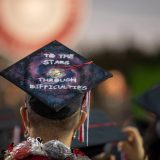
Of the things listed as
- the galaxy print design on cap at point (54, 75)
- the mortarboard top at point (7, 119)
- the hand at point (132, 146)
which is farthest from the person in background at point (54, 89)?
the mortarboard top at point (7, 119)

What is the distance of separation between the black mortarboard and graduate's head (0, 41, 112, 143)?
51.3 inches

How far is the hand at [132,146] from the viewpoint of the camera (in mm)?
6148

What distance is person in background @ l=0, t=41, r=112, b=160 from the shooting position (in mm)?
4301

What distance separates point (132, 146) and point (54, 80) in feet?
6.51

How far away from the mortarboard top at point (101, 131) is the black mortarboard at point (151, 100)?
0.28 meters

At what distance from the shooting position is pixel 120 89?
9266 millimetres

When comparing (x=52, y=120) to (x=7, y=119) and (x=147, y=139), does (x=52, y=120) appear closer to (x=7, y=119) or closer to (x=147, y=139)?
(x=147, y=139)

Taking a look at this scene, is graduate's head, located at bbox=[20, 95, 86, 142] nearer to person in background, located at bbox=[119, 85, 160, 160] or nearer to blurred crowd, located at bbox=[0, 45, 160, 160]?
blurred crowd, located at bbox=[0, 45, 160, 160]

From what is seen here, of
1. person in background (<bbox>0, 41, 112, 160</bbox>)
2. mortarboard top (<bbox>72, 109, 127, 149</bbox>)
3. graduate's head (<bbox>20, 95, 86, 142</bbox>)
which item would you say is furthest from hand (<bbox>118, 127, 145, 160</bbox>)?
graduate's head (<bbox>20, 95, 86, 142</bbox>)

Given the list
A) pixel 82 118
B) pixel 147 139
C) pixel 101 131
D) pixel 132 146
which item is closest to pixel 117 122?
pixel 132 146

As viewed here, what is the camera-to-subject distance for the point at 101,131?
601 cm

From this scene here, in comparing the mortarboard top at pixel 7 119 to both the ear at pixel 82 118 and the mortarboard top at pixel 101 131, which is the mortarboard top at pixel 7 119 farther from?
the ear at pixel 82 118

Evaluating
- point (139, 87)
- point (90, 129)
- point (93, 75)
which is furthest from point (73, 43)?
point (139, 87)

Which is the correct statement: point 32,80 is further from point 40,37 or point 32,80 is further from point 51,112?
point 40,37
